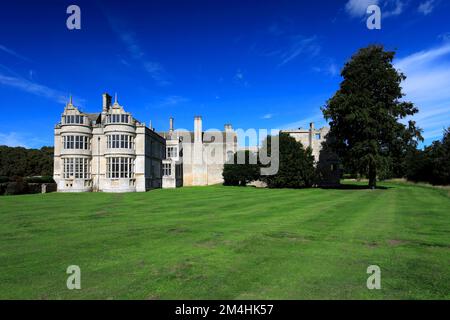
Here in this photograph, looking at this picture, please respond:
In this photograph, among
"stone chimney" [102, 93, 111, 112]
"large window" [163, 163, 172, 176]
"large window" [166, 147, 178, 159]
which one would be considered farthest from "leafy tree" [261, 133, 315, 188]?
"stone chimney" [102, 93, 111, 112]

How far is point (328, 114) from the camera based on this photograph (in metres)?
41.9

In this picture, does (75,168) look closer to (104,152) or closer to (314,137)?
(104,152)

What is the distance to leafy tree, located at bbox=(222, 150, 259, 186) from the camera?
168ft

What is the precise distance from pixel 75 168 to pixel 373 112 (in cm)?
3954

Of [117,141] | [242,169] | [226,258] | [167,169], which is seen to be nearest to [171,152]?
[167,169]

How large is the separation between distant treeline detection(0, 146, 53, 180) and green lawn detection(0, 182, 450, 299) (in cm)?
6806

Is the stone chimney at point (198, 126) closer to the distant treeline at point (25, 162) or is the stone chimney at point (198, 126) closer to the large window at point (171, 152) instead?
the large window at point (171, 152)

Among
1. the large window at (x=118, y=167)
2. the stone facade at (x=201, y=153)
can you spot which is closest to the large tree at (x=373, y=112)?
the stone facade at (x=201, y=153)

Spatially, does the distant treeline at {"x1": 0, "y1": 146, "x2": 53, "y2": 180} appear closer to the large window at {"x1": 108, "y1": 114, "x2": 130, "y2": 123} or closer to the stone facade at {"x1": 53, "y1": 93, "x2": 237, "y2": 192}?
the stone facade at {"x1": 53, "y1": 93, "x2": 237, "y2": 192}

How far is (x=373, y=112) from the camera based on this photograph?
3747 cm
